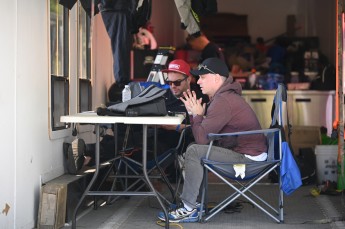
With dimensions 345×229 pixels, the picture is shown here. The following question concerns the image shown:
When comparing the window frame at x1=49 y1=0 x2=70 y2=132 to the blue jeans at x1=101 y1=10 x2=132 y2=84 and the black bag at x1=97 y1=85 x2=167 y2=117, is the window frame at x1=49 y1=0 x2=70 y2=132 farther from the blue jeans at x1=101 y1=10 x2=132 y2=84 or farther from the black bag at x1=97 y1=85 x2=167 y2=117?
the black bag at x1=97 y1=85 x2=167 y2=117

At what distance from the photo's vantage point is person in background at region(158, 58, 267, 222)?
5070 mm

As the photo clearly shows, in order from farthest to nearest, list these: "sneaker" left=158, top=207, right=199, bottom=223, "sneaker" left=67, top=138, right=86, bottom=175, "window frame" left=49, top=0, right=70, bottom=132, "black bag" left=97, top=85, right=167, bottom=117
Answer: "sneaker" left=67, top=138, right=86, bottom=175, "window frame" left=49, top=0, right=70, bottom=132, "sneaker" left=158, top=207, right=199, bottom=223, "black bag" left=97, top=85, right=167, bottom=117

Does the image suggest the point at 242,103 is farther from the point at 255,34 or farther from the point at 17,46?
the point at 255,34

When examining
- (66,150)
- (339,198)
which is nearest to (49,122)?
(66,150)

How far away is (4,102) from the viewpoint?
4.28 m

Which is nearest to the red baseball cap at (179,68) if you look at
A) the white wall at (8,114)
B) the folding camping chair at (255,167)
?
the folding camping chair at (255,167)

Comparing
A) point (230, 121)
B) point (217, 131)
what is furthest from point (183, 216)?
point (230, 121)

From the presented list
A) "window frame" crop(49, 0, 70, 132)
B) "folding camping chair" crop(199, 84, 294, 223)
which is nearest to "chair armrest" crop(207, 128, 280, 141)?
"folding camping chair" crop(199, 84, 294, 223)

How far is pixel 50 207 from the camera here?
4797mm

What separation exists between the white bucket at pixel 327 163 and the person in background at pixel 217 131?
1.84 meters

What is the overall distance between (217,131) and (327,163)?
7.17 feet

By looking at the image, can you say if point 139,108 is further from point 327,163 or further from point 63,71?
point 327,163

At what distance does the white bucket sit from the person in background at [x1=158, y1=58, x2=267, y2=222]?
1.84 metres

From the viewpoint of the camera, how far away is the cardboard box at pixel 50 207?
478 centimetres
